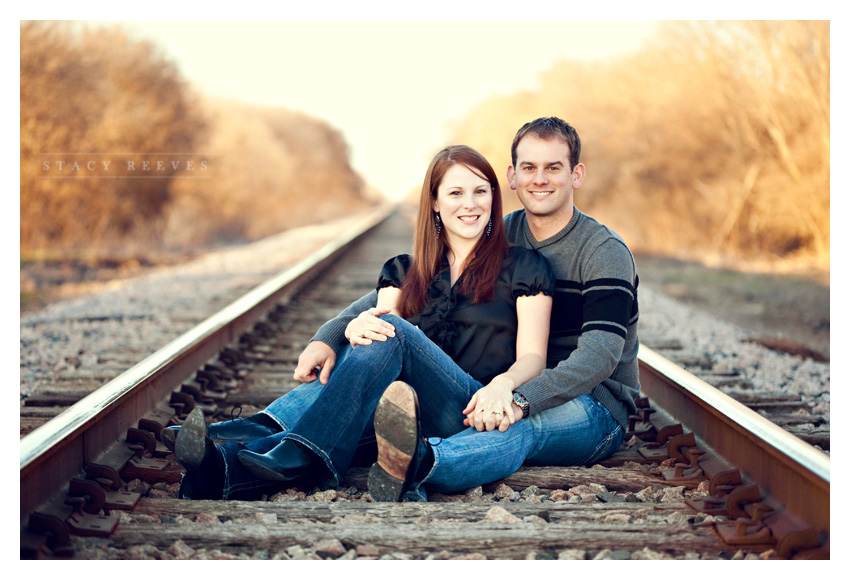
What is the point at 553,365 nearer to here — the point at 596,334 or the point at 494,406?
the point at 596,334


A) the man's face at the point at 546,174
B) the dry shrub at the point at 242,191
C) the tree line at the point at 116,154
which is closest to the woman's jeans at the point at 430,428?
the man's face at the point at 546,174

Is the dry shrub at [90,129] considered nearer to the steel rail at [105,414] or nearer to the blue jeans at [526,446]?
the steel rail at [105,414]

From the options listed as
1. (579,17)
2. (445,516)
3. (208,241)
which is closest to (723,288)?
(579,17)

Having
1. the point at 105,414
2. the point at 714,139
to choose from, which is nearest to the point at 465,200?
the point at 105,414

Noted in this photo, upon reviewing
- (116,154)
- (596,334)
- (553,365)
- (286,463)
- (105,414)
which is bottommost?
(286,463)

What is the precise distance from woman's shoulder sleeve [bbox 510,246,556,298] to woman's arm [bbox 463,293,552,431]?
2 cm

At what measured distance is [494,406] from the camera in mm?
2463

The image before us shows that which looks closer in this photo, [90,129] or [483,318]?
[483,318]

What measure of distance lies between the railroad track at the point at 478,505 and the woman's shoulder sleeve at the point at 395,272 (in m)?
0.70

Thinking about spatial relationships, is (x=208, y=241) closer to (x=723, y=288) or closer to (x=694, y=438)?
(x=723, y=288)

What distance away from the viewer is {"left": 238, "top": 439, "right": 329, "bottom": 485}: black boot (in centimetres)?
245

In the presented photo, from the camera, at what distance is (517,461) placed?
2.58 metres

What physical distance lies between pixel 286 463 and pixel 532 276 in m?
1.02

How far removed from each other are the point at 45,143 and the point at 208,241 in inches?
222
